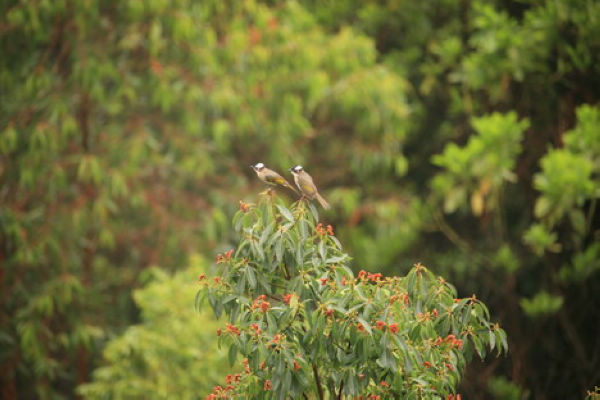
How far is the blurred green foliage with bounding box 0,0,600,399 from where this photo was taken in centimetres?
796

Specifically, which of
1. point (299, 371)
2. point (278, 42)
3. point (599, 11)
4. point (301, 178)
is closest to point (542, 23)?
point (599, 11)

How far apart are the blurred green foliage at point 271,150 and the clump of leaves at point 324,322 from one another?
369 cm

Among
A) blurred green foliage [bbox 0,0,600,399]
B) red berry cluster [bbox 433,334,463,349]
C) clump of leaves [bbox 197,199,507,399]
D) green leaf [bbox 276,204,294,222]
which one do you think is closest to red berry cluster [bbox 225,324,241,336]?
clump of leaves [bbox 197,199,507,399]

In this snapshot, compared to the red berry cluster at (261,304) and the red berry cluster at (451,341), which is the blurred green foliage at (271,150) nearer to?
the red berry cluster at (451,341)

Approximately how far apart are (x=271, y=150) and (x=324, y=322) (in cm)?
661

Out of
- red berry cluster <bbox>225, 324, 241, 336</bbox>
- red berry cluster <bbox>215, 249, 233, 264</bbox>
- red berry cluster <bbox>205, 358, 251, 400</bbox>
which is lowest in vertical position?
red berry cluster <bbox>205, 358, 251, 400</bbox>

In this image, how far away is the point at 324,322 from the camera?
3.18 meters

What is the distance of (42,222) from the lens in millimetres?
8602

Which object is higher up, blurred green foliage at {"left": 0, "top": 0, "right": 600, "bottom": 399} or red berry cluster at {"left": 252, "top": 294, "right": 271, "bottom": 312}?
blurred green foliage at {"left": 0, "top": 0, "right": 600, "bottom": 399}

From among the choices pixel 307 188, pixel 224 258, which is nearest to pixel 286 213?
pixel 224 258

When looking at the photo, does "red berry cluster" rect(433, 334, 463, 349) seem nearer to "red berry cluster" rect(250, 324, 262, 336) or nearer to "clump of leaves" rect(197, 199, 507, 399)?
"clump of leaves" rect(197, 199, 507, 399)

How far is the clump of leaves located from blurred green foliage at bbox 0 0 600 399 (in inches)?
145

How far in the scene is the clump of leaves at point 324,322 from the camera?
3.19 m

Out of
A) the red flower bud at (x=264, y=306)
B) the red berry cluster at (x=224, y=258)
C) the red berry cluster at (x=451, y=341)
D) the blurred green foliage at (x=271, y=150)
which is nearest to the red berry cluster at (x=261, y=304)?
the red flower bud at (x=264, y=306)
